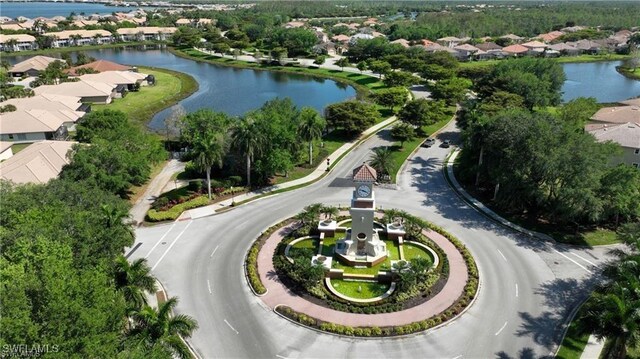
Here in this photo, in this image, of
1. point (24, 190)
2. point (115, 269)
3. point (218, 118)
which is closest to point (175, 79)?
point (218, 118)

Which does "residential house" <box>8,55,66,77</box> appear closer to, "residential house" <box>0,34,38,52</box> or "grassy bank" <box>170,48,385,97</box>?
"grassy bank" <box>170,48,385,97</box>

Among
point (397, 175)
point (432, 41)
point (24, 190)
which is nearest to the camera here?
point (24, 190)

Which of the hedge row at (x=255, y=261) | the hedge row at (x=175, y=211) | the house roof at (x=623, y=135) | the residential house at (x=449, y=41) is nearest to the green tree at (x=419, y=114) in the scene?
the house roof at (x=623, y=135)

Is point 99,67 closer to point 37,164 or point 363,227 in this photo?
point 37,164

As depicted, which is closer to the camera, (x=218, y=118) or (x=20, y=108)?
(x=218, y=118)

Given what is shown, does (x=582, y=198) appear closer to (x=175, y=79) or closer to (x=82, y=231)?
(x=82, y=231)

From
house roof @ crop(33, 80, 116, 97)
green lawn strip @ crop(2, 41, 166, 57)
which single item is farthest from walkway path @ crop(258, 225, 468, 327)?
green lawn strip @ crop(2, 41, 166, 57)

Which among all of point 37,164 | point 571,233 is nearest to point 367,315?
point 571,233
